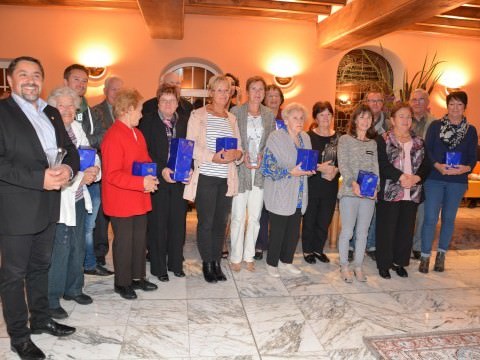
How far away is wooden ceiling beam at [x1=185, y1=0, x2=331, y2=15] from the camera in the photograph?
20.5 feet

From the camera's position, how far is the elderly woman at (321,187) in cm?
368

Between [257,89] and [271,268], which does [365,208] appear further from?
[257,89]

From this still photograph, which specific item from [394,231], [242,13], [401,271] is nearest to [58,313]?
[394,231]

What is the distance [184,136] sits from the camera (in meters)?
3.28

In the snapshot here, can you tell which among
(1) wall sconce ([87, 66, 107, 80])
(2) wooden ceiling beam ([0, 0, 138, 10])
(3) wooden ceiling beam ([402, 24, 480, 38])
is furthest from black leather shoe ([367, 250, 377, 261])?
(1) wall sconce ([87, 66, 107, 80])

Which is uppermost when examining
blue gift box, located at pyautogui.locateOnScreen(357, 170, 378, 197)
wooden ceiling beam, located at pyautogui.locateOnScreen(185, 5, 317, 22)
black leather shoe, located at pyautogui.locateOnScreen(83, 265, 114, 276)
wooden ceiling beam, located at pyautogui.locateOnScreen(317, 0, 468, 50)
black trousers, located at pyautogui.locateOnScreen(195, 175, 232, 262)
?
wooden ceiling beam, located at pyautogui.locateOnScreen(185, 5, 317, 22)

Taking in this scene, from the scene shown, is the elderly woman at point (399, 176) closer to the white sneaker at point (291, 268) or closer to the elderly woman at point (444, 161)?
the elderly woman at point (444, 161)

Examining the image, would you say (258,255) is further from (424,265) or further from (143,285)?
(424,265)

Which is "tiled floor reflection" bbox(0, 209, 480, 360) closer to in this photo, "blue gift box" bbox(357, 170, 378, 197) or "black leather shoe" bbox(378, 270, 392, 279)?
"black leather shoe" bbox(378, 270, 392, 279)

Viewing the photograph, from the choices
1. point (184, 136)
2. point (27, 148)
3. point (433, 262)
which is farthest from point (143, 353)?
point (433, 262)

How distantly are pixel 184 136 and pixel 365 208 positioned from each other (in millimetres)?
1569

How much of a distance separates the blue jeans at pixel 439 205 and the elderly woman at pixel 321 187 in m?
0.82

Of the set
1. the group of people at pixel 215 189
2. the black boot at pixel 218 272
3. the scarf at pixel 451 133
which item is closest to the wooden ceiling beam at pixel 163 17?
the group of people at pixel 215 189

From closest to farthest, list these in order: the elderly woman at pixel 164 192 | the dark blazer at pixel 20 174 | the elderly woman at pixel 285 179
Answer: the dark blazer at pixel 20 174 → the elderly woman at pixel 164 192 → the elderly woman at pixel 285 179
